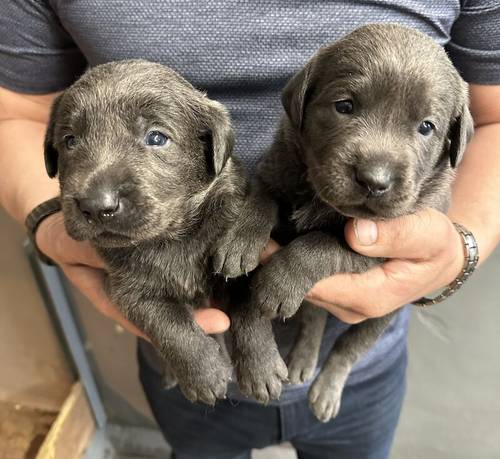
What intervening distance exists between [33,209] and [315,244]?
0.89m

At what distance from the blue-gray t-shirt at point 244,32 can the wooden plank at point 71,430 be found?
2.04 meters

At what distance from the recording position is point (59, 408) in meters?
3.16

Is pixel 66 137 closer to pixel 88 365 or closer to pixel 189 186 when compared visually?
pixel 189 186

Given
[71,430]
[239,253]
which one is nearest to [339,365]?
[239,253]

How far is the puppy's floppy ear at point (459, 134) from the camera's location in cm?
131

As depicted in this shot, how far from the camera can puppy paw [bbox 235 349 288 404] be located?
4.51 ft

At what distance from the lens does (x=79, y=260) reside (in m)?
1.50

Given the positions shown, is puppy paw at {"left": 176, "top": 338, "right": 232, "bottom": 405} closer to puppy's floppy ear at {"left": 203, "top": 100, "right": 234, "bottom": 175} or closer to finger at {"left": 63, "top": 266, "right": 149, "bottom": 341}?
finger at {"left": 63, "top": 266, "right": 149, "bottom": 341}

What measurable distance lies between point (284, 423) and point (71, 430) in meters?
1.69

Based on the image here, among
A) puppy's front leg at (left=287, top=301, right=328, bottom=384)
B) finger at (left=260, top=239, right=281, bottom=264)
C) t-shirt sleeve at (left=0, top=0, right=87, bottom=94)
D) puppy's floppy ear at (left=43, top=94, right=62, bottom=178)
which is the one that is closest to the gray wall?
t-shirt sleeve at (left=0, top=0, right=87, bottom=94)

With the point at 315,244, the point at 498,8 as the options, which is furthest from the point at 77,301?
the point at 498,8

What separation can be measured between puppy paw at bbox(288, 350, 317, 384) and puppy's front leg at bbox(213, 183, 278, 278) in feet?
1.65

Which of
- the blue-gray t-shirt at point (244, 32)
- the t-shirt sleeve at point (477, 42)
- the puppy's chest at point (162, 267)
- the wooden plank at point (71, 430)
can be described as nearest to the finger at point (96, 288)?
the puppy's chest at point (162, 267)

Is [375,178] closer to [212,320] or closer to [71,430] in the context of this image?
[212,320]
